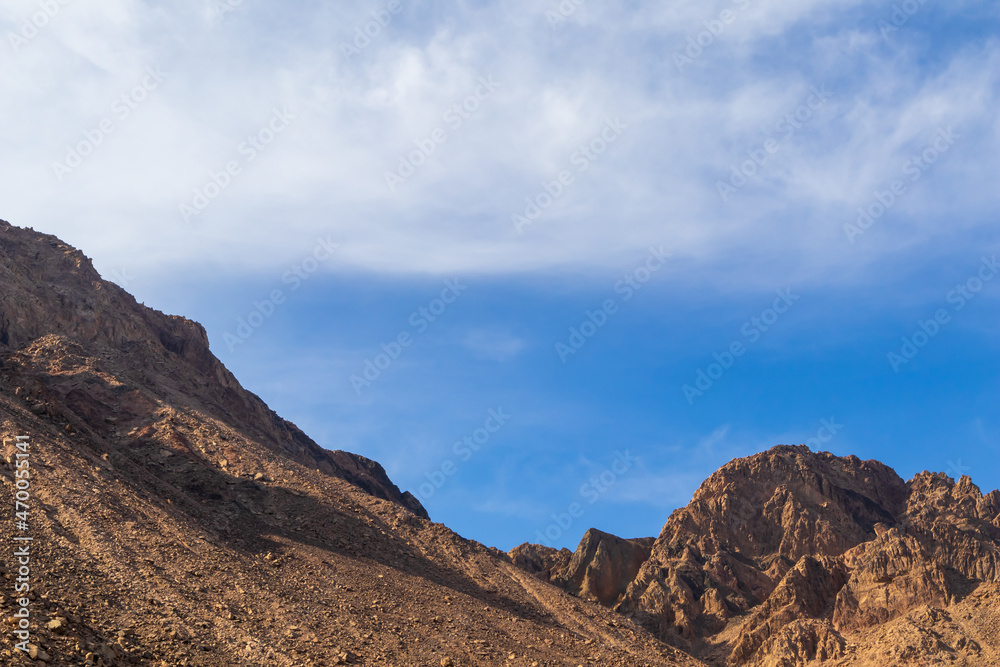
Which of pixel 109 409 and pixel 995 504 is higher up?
pixel 995 504

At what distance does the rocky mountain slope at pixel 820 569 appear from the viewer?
7000cm

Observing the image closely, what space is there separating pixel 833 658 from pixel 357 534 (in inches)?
1541

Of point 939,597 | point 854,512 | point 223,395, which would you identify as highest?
point 854,512

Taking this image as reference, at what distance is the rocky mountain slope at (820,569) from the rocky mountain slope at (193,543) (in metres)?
21.8

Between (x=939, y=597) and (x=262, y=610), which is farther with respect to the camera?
(x=939, y=597)

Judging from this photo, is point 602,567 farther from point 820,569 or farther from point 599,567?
point 820,569

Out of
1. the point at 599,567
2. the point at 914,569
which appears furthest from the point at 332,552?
the point at 914,569

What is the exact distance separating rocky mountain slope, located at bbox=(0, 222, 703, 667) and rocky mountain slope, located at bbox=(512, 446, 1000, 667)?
859 inches

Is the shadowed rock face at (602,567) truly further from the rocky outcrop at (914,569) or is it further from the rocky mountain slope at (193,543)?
the rocky mountain slope at (193,543)

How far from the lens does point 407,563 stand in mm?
57344

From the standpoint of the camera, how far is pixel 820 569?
83062 mm

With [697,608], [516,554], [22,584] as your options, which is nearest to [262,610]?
[22,584]

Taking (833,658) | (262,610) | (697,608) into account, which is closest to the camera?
(262,610)

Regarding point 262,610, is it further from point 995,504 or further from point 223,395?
point 995,504
